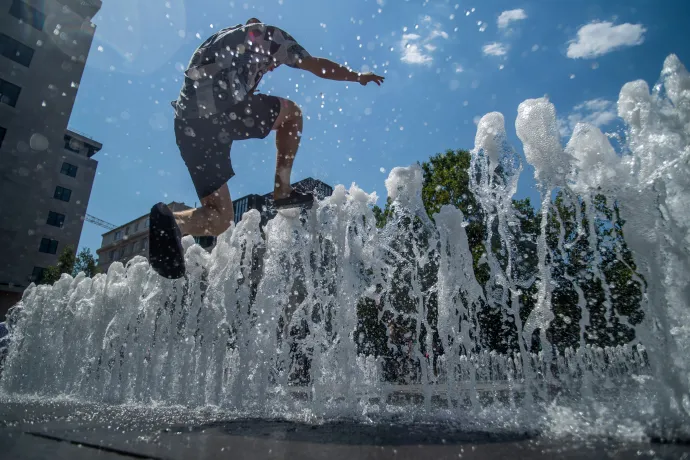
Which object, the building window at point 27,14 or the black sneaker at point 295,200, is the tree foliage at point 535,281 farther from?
the building window at point 27,14

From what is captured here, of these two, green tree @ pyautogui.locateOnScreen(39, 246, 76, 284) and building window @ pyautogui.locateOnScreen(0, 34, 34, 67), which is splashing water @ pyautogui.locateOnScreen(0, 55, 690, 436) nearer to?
green tree @ pyautogui.locateOnScreen(39, 246, 76, 284)

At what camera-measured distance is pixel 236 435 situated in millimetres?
1674

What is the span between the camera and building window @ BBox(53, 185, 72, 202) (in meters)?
28.5

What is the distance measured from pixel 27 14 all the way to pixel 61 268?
566 inches

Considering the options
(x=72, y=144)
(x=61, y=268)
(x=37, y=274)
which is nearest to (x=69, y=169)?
(x=72, y=144)

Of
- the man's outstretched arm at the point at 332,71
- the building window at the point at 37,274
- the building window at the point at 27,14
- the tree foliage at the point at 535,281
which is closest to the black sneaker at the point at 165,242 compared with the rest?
the man's outstretched arm at the point at 332,71

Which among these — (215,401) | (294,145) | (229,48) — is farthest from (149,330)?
(229,48)

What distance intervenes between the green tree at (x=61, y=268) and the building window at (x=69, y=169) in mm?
8409

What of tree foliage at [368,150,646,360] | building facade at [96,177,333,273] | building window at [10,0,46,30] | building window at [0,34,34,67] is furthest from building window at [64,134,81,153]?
tree foliage at [368,150,646,360]

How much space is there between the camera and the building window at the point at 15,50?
21.7 meters

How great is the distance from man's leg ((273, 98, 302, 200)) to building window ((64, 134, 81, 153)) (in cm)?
3698

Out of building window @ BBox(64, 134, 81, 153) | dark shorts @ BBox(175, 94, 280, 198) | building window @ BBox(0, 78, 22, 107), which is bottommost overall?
dark shorts @ BBox(175, 94, 280, 198)

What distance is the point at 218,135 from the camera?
285 centimetres

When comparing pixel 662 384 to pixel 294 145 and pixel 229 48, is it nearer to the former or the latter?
pixel 294 145
